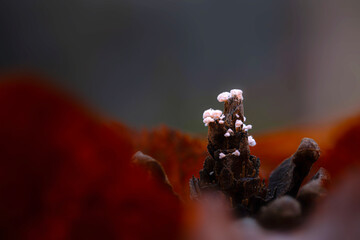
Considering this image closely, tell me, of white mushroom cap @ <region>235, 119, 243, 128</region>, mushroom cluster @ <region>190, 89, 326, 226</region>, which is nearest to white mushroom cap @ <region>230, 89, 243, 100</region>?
mushroom cluster @ <region>190, 89, 326, 226</region>

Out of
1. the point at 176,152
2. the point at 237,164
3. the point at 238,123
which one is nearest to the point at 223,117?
the point at 238,123

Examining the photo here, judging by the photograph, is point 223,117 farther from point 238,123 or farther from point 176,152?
point 176,152

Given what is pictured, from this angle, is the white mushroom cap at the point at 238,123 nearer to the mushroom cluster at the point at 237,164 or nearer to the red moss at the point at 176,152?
the mushroom cluster at the point at 237,164

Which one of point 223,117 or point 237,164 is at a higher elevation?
point 223,117

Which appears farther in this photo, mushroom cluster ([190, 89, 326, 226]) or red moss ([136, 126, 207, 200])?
red moss ([136, 126, 207, 200])

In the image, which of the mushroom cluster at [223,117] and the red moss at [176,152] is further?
the red moss at [176,152]

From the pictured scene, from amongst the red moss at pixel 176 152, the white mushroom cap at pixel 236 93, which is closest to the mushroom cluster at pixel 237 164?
the white mushroom cap at pixel 236 93

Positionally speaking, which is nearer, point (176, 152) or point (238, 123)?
point (238, 123)

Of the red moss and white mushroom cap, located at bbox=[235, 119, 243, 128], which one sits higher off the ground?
the red moss

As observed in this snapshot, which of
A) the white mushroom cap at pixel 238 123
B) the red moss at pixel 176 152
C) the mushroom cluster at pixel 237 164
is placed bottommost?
the mushroom cluster at pixel 237 164

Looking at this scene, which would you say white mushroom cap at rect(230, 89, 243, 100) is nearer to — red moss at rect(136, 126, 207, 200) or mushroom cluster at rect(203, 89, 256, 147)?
mushroom cluster at rect(203, 89, 256, 147)

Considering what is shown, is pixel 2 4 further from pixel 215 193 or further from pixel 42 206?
pixel 215 193
